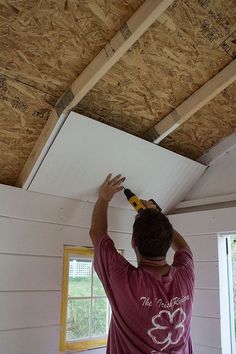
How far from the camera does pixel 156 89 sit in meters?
2.19

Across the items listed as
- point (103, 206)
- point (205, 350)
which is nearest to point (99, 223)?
point (103, 206)

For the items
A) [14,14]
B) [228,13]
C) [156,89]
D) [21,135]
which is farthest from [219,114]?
[14,14]

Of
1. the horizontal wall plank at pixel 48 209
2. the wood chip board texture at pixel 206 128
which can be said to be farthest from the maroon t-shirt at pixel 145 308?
the wood chip board texture at pixel 206 128

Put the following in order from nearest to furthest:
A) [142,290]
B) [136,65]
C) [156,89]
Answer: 1. [142,290]
2. [136,65]
3. [156,89]

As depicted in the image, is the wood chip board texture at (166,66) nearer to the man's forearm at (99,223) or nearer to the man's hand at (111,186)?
the man's hand at (111,186)

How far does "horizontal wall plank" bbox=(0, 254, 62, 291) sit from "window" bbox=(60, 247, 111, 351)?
0.44ft

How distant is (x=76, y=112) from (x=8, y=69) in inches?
19.2

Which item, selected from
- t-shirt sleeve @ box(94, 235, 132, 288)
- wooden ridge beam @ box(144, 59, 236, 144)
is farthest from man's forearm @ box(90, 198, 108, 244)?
wooden ridge beam @ box(144, 59, 236, 144)

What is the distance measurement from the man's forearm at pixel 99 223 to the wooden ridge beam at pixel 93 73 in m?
0.51

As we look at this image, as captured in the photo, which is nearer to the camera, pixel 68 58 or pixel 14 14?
pixel 14 14

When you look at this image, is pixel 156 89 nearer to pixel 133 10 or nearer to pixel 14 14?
pixel 133 10

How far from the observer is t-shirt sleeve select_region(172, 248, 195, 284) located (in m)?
1.57

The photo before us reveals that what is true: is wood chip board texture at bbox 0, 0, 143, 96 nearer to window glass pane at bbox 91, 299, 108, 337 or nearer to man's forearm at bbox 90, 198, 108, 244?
man's forearm at bbox 90, 198, 108, 244

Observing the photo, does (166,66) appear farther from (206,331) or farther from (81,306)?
(206,331)
